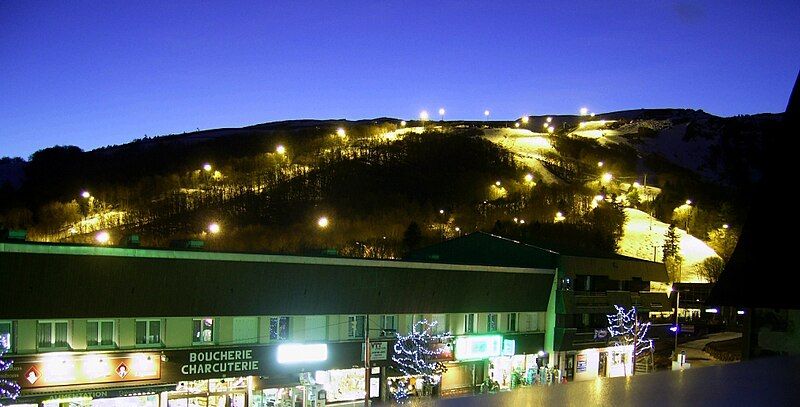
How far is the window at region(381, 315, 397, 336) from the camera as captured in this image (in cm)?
3488

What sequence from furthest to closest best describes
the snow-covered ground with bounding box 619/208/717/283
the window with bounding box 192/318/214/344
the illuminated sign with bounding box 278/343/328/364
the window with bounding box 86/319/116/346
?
the snow-covered ground with bounding box 619/208/717/283
the illuminated sign with bounding box 278/343/328/364
the window with bounding box 192/318/214/344
the window with bounding box 86/319/116/346

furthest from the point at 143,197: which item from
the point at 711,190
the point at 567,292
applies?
the point at 711,190

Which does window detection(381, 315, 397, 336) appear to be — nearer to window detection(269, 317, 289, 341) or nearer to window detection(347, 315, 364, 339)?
window detection(347, 315, 364, 339)

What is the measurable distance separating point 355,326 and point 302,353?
124 inches

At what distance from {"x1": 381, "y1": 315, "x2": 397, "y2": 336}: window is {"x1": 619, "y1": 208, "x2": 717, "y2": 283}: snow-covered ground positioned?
52290 millimetres

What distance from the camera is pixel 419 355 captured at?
3425cm

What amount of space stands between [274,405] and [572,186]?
320 ft

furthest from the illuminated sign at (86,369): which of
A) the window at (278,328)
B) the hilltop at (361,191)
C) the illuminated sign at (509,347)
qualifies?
the hilltop at (361,191)

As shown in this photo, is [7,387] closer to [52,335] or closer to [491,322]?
[52,335]

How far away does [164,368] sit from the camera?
28.0 metres

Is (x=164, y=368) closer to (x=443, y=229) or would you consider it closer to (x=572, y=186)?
(x=443, y=229)

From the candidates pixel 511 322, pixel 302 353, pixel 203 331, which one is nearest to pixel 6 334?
pixel 203 331

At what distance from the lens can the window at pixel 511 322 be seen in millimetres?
40406

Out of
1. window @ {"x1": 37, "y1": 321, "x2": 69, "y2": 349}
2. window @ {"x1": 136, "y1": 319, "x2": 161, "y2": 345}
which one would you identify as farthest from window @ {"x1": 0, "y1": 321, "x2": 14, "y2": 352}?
window @ {"x1": 136, "y1": 319, "x2": 161, "y2": 345}
